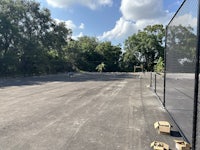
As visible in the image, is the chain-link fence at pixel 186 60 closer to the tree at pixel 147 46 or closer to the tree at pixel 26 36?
the tree at pixel 26 36

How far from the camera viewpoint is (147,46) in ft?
129

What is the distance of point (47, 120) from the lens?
4996 mm

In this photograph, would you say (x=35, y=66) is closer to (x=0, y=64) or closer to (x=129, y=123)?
(x=0, y=64)

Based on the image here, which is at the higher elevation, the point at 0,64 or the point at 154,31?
the point at 154,31

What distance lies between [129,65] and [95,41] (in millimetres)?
10187

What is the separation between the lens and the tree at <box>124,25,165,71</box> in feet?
128

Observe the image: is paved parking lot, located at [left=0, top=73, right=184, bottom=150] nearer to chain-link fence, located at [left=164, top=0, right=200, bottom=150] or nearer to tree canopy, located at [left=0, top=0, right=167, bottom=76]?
→ chain-link fence, located at [left=164, top=0, right=200, bottom=150]

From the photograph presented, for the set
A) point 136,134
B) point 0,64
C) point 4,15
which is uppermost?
point 4,15

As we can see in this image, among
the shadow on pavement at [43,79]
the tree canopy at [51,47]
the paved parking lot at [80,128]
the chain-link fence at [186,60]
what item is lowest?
the paved parking lot at [80,128]

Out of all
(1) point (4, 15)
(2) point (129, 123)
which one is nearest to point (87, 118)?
(2) point (129, 123)

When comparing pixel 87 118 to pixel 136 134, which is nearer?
pixel 136 134

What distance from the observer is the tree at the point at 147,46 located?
38.9m

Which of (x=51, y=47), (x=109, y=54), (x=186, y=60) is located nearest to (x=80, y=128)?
(x=186, y=60)

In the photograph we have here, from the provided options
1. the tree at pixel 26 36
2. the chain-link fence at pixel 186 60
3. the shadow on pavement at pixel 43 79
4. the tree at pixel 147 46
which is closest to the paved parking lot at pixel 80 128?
the chain-link fence at pixel 186 60
